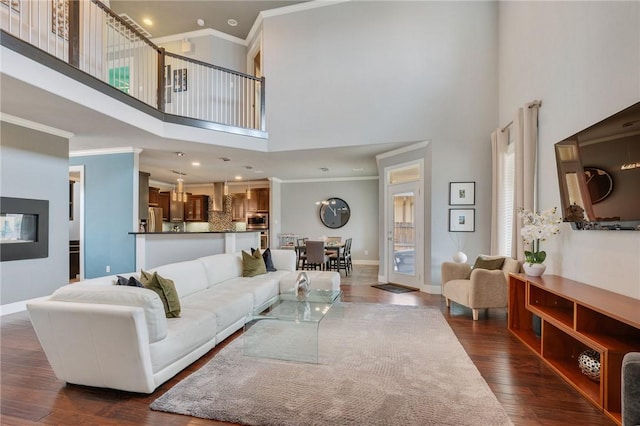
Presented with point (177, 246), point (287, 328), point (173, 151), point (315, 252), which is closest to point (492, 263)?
point (287, 328)

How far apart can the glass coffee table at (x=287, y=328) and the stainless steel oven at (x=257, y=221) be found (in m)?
6.28

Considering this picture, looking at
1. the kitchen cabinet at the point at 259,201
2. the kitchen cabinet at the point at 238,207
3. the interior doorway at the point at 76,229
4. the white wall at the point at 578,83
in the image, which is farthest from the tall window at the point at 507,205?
the interior doorway at the point at 76,229

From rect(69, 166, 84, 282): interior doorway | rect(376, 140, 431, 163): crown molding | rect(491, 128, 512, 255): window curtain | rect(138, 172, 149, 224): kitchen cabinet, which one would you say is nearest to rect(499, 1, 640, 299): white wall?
rect(491, 128, 512, 255): window curtain

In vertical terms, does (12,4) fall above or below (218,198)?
above

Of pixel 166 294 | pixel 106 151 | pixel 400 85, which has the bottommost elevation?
pixel 166 294

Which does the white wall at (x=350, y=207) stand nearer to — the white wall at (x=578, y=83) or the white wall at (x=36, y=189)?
the white wall at (x=578, y=83)

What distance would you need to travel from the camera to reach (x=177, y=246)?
217 inches

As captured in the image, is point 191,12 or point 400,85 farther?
point 191,12

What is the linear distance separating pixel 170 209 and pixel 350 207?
6.09 m

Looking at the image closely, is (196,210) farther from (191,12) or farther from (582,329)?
(582,329)

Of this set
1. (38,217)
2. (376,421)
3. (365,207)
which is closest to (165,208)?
(38,217)

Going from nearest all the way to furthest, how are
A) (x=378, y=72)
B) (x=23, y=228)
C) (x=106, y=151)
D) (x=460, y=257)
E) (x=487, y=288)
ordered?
(x=487, y=288) < (x=23, y=228) < (x=460, y=257) < (x=378, y=72) < (x=106, y=151)

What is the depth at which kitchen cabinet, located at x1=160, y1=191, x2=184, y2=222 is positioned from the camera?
32.9 feet

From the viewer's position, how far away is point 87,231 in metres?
5.93
